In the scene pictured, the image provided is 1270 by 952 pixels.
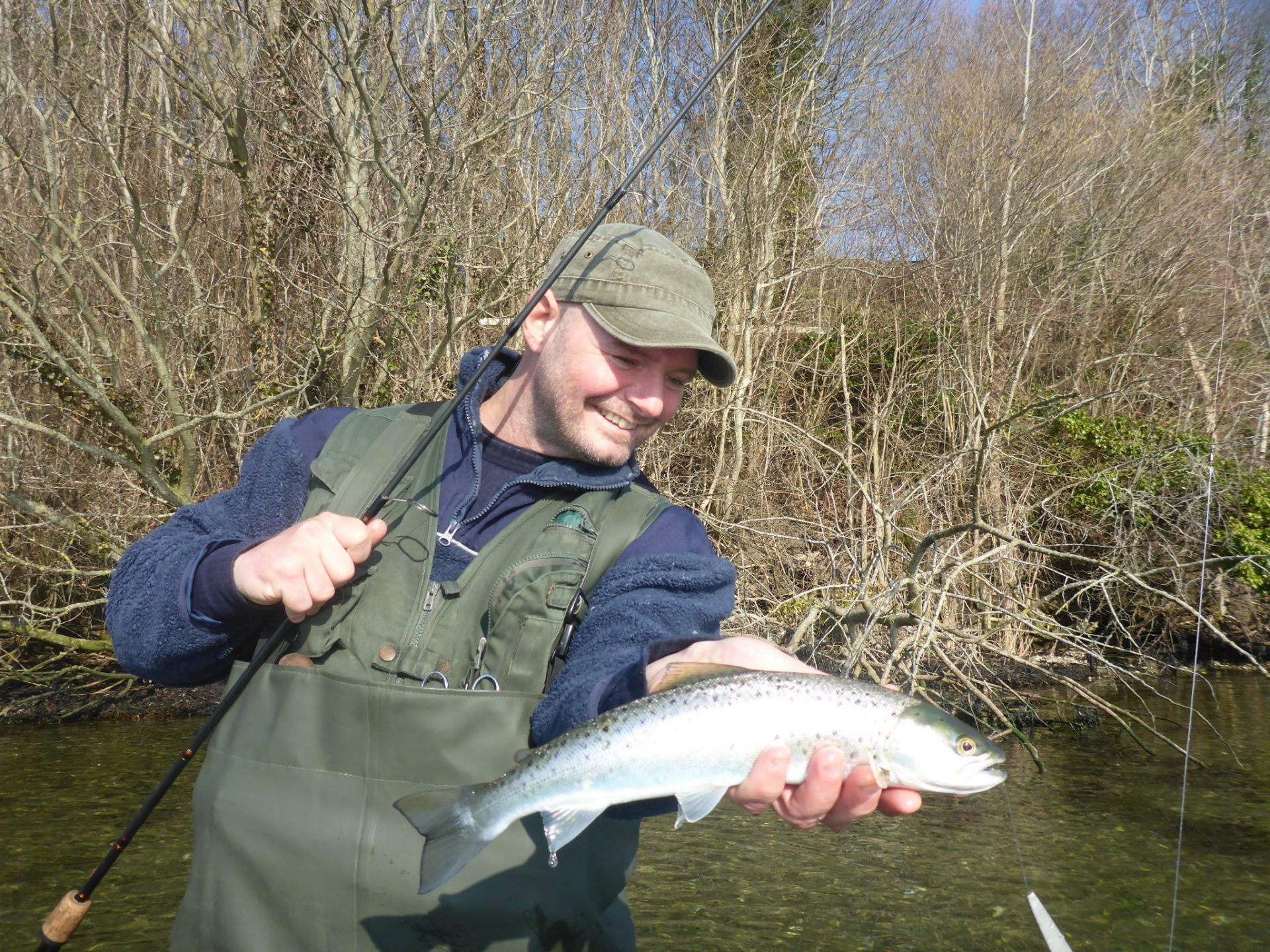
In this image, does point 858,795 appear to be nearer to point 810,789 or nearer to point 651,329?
point 810,789

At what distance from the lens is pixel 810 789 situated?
2.02m

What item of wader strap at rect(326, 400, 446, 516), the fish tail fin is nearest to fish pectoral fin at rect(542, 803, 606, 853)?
the fish tail fin

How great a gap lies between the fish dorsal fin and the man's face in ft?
1.89

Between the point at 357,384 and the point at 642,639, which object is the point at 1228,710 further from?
the point at 642,639

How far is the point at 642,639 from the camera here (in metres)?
2.23

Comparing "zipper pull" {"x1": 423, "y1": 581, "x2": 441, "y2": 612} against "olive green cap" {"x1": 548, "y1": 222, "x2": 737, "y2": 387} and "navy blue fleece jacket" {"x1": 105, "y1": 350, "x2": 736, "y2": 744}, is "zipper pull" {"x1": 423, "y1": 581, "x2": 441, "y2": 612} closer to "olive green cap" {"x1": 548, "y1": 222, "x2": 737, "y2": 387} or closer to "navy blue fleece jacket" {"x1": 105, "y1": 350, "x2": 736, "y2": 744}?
"navy blue fleece jacket" {"x1": 105, "y1": 350, "x2": 736, "y2": 744}

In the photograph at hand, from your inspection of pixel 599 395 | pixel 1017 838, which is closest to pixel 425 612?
pixel 599 395

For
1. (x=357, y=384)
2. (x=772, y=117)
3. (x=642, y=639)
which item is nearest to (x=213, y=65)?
(x=357, y=384)

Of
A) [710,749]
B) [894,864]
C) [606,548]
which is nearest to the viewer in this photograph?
[710,749]

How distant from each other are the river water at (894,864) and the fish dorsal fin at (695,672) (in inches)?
136

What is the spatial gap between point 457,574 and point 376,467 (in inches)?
13.1

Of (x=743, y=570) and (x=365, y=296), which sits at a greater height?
(x=365, y=296)

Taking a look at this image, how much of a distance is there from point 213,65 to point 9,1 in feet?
5.35

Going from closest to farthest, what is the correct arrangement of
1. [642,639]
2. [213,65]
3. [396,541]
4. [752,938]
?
1. [642,639]
2. [396,541]
3. [752,938]
4. [213,65]
